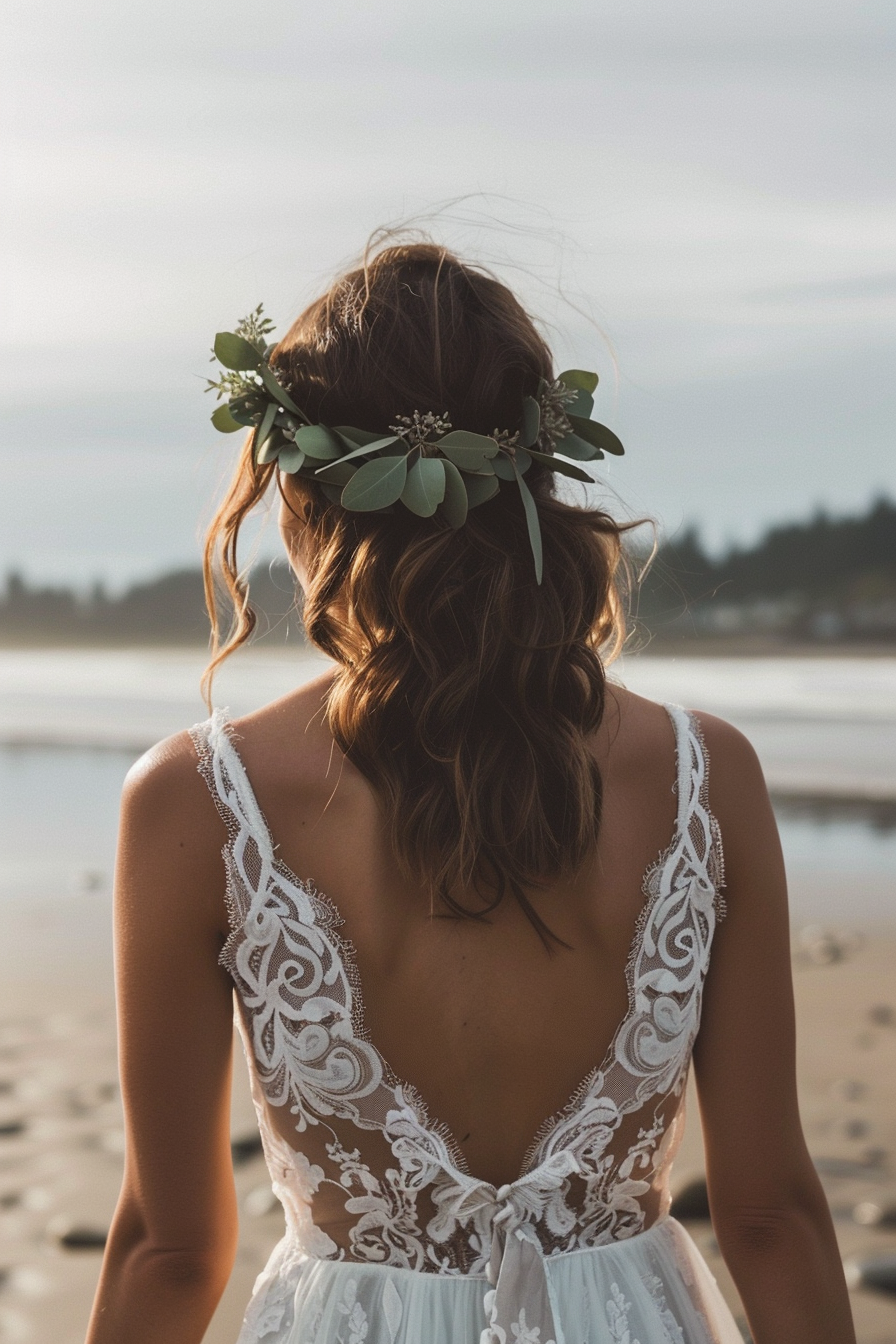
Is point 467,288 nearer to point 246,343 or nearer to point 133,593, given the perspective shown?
point 246,343

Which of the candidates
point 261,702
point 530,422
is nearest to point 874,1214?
point 530,422

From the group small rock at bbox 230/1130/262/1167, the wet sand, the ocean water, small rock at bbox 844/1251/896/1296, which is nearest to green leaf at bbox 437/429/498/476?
the ocean water

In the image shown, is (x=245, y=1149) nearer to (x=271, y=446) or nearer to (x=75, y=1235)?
(x=75, y=1235)

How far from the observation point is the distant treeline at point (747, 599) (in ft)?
62.7

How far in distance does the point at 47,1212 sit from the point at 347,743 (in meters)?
2.68

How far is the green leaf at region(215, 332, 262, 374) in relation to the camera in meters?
1.60

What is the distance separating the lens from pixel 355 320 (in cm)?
136

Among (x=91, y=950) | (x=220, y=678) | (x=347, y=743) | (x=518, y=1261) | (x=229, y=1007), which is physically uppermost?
(x=347, y=743)

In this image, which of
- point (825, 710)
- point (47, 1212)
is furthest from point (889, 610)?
point (47, 1212)

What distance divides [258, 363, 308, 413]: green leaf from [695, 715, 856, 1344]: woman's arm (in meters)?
0.57

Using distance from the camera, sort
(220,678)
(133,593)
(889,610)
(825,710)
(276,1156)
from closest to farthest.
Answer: (276,1156) < (825,710) < (220,678) < (889,610) < (133,593)

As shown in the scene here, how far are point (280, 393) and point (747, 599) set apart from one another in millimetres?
19010

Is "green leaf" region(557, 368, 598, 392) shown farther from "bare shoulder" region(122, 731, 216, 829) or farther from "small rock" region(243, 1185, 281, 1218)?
"small rock" region(243, 1185, 281, 1218)

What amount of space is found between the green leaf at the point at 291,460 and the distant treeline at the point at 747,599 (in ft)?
50.8
